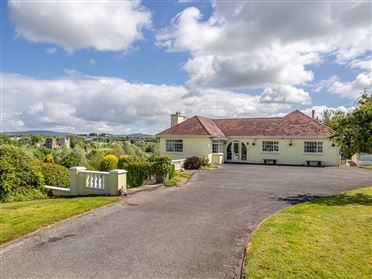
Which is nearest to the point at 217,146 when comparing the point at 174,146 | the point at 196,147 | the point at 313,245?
the point at 196,147

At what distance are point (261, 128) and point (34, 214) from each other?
26.0 m

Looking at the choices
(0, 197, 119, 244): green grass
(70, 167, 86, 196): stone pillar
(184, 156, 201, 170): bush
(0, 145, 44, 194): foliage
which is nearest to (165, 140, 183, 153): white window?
(184, 156, 201, 170): bush

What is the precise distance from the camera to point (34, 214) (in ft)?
30.3

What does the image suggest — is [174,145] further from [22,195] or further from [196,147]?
[22,195]

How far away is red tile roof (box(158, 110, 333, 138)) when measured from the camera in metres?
28.4

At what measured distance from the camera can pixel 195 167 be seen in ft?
78.9

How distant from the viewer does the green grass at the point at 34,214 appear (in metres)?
7.66

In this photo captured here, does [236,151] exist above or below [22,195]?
above

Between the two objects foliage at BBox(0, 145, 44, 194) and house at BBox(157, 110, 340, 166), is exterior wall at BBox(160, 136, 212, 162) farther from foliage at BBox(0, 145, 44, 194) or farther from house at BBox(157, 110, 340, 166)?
foliage at BBox(0, 145, 44, 194)

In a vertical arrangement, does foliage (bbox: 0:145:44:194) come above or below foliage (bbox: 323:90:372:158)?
below

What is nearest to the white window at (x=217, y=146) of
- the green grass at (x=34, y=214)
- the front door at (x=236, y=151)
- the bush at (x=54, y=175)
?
the front door at (x=236, y=151)

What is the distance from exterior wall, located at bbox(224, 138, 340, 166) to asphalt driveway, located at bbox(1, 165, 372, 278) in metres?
17.3

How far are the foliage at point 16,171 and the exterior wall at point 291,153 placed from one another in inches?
845

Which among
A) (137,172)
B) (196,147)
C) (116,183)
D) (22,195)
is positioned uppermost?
(196,147)
